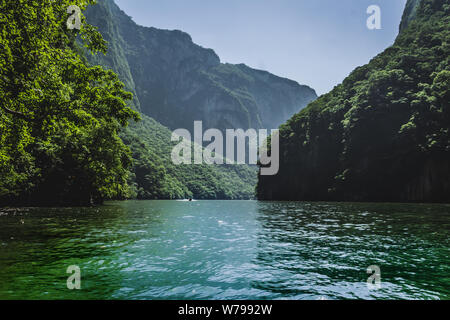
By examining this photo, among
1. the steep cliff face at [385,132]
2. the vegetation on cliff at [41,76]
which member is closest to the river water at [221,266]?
the vegetation on cliff at [41,76]

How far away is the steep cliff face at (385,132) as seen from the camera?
7019 centimetres

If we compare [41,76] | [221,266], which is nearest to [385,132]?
[221,266]

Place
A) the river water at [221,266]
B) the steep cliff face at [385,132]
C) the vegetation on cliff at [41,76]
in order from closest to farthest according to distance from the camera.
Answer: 1. the river water at [221,266]
2. the vegetation on cliff at [41,76]
3. the steep cliff face at [385,132]

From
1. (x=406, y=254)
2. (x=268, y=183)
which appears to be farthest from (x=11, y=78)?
(x=268, y=183)

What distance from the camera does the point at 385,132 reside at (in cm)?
8288

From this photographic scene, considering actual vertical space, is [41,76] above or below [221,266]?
above

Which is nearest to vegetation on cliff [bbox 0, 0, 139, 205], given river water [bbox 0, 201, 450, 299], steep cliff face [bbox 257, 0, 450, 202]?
river water [bbox 0, 201, 450, 299]

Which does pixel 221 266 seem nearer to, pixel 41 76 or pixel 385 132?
pixel 41 76

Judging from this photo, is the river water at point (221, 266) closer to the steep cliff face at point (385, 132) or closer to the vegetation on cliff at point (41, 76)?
the vegetation on cliff at point (41, 76)

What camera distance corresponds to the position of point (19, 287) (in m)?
8.16

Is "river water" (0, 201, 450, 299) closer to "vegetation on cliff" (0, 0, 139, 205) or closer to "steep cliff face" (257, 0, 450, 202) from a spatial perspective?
"vegetation on cliff" (0, 0, 139, 205)

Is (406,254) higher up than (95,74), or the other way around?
(95,74)
